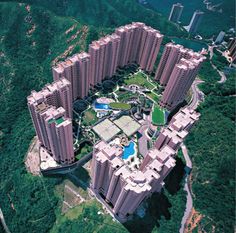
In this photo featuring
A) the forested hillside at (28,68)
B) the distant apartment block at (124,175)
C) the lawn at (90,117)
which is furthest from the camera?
the lawn at (90,117)

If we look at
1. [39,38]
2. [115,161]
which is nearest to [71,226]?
[115,161]

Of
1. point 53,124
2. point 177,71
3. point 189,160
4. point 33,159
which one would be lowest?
point 33,159

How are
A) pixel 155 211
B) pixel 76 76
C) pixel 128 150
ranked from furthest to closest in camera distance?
1. pixel 76 76
2. pixel 128 150
3. pixel 155 211

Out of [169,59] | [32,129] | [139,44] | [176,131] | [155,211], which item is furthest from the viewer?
[139,44]

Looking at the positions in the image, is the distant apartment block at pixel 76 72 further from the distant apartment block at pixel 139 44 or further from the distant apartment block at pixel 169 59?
the distant apartment block at pixel 169 59

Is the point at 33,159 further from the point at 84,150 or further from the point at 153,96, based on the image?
the point at 153,96

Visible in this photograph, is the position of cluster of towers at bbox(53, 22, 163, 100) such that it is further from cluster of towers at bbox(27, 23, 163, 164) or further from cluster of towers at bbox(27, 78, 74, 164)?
cluster of towers at bbox(27, 78, 74, 164)

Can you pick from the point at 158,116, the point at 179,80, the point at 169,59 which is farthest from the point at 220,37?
the point at 158,116

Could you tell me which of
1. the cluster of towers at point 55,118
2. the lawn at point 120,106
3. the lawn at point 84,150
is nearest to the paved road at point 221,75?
the lawn at point 120,106
